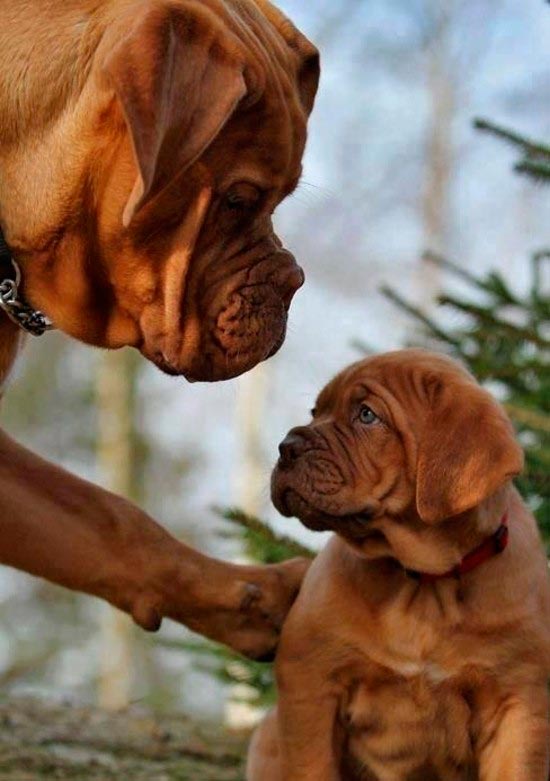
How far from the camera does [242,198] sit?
3342 mm

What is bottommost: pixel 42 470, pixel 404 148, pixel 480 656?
pixel 404 148

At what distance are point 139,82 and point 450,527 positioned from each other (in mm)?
1225

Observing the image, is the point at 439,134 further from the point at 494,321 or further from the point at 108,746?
the point at 494,321

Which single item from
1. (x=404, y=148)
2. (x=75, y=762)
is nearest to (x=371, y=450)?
(x=75, y=762)

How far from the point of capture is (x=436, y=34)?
20.8 m

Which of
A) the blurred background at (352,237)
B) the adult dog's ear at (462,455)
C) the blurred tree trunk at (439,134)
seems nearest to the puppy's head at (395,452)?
the adult dog's ear at (462,455)

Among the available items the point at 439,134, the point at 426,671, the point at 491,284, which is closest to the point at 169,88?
the point at 426,671

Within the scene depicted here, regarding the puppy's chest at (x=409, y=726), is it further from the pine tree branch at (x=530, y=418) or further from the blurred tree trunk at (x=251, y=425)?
the blurred tree trunk at (x=251, y=425)

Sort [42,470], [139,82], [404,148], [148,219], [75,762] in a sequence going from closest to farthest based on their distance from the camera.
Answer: [139,82] < [148,219] < [42,470] < [75,762] < [404,148]

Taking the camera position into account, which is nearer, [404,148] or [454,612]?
[454,612]

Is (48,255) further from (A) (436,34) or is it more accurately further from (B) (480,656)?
(A) (436,34)

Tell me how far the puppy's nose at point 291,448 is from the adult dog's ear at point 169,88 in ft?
2.38

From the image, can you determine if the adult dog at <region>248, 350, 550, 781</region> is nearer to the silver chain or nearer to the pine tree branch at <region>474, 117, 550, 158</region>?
the silver chain

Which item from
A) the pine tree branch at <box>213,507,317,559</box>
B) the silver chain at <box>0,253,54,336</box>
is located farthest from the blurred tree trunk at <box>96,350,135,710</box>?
the silver chain at <box>0,253,54,336</box>
